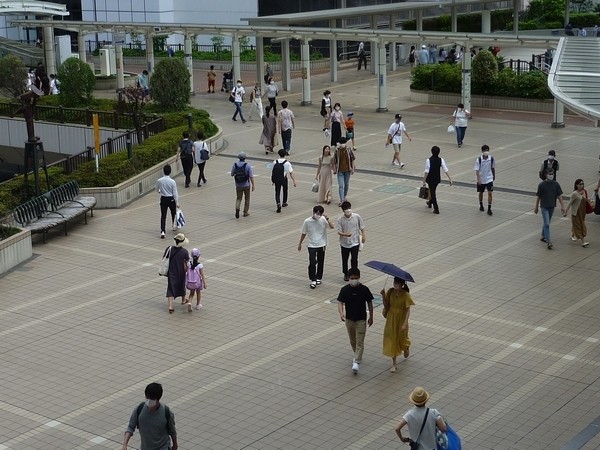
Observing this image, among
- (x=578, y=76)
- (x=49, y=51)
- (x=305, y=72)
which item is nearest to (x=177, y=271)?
(x=578, y=76)

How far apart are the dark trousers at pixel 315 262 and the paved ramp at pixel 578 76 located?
191 inches

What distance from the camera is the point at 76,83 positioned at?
34.4 meters

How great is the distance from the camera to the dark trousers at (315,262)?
1677cm

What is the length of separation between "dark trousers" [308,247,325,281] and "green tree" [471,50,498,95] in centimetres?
2135

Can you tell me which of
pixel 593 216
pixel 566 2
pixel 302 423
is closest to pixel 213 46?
pixel 566 2

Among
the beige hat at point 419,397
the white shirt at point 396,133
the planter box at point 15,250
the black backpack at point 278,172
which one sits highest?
the white shirt at point 396,133

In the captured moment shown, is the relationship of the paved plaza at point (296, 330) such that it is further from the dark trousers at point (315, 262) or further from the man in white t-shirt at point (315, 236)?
the man in white t-shirt at point (315, 236)

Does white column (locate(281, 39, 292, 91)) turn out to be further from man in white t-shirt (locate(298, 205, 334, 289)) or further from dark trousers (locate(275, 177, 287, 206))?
man in white t-shirt (locate(298, 205, 334, 289))

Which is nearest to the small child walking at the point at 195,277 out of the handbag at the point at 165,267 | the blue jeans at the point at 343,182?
the handbag at the point at 165,267

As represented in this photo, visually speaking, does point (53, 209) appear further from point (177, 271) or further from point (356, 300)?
point (356, 300)

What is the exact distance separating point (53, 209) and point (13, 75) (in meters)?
17.4

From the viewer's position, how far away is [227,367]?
45.2 ft

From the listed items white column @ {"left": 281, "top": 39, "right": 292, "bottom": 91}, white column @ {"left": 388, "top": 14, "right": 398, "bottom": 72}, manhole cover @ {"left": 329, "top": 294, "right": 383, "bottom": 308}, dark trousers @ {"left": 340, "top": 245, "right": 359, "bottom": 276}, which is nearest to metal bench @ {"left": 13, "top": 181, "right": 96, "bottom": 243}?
dark trousers @ {"left": 340, "top": 245, "right": 359, "bottom": 276}

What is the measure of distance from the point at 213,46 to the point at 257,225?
37.0 meters
